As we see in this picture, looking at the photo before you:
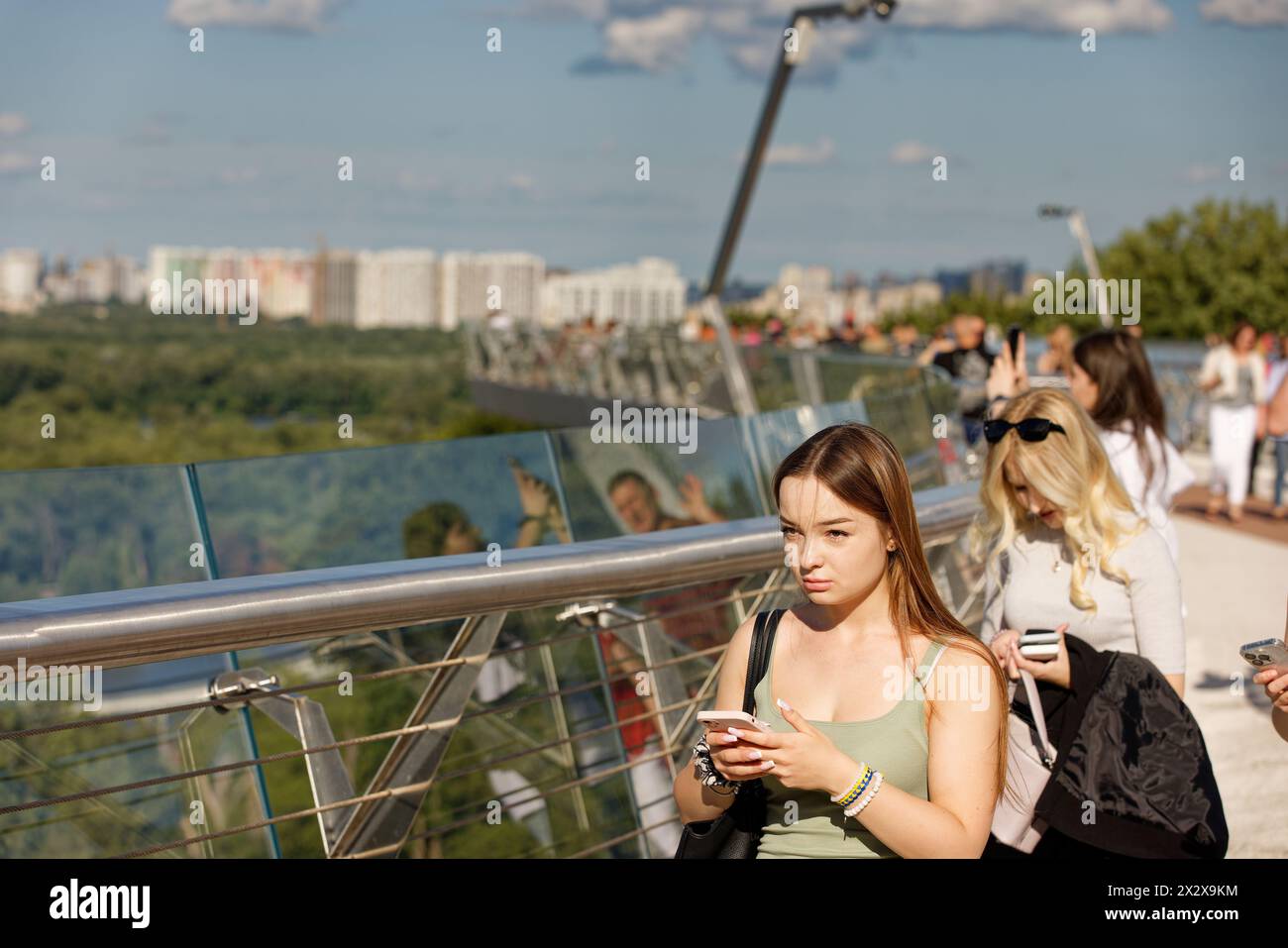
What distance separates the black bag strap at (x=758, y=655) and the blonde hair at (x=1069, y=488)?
1.21 m

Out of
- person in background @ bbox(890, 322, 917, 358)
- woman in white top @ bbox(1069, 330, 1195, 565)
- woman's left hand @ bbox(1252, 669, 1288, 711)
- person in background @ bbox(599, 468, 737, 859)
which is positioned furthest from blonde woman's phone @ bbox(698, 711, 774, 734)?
person in background @ bbox(890, 322, 917, 358)

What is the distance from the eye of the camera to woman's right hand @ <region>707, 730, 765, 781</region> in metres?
2.20

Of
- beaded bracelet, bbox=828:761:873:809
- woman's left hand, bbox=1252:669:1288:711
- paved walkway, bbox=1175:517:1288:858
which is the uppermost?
woman's left hand, bbox=1252:669:1288:711

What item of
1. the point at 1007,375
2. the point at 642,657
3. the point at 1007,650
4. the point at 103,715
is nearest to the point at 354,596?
the point at 1007,650

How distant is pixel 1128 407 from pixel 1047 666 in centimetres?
220

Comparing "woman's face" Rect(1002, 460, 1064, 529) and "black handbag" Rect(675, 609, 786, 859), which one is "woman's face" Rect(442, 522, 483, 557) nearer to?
"woman's face" Rect(1002, 460, 1064, 529)

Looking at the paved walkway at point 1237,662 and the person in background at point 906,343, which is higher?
the person in background at point 906,343

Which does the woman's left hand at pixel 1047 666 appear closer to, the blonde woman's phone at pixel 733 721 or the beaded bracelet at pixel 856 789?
the beaded bracelet at pixel 856 789

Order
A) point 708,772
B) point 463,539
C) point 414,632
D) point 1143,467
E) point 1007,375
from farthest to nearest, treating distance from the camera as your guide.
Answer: point 1007,375 < point 463,539 < point 1143,467 < point 414,632 < point 708,772

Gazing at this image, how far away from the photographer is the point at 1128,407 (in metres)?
5.18

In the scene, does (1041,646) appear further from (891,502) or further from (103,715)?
(103,715)

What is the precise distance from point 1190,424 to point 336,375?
75945 mm

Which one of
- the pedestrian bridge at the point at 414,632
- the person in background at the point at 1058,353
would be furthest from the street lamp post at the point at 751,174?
the pedestrian bridge at the point at 414,632

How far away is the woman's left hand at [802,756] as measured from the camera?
2201 millimetres
